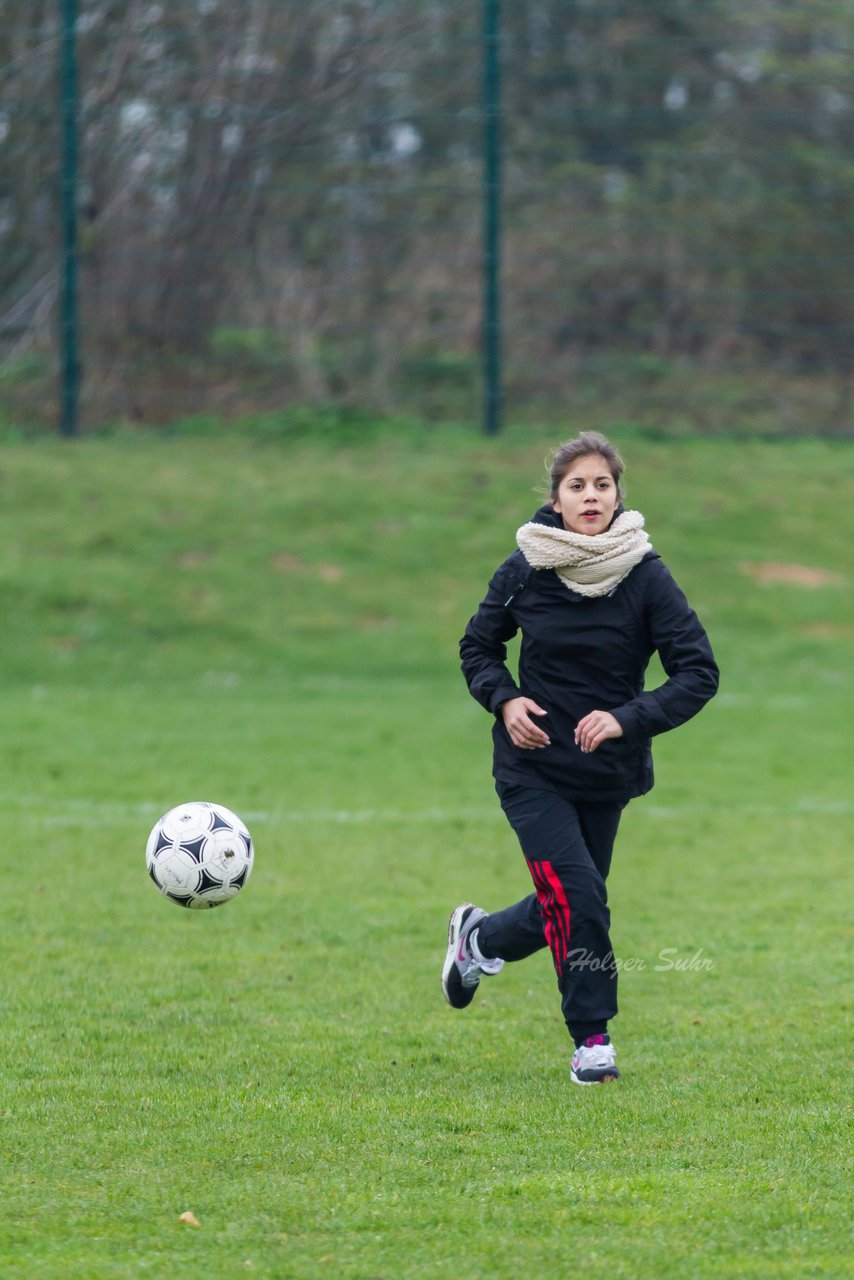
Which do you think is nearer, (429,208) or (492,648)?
(492,648)

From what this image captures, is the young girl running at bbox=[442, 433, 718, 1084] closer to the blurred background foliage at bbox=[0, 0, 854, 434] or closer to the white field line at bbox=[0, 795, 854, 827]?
the white field line at bbox=[0, 795, 854, 827]

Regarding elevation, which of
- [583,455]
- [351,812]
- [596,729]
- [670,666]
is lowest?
[351,812]

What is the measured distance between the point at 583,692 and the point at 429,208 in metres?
13.7

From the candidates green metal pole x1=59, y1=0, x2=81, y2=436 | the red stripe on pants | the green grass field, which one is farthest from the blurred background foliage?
the red stripe on pants

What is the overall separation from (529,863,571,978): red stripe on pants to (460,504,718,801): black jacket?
0.24 metres

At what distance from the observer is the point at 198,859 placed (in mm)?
5516

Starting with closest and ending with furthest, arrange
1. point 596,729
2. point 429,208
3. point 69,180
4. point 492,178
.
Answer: point 596,729 < point 69,180 < point 492,178 < point 429,208

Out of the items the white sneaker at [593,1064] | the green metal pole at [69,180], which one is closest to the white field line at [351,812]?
the white sneaker at [593,1064]

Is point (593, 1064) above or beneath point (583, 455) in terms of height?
beneath

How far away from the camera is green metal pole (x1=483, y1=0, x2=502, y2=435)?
1733 centimetres

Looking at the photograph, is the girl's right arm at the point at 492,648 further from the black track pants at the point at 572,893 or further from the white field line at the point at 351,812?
the white field line at the point at 351,812

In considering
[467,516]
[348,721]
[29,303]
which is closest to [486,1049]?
[348,721]

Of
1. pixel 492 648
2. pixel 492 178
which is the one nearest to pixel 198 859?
pixel 492 648

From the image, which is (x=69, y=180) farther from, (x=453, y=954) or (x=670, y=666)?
(x=670, y=666)
